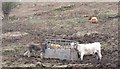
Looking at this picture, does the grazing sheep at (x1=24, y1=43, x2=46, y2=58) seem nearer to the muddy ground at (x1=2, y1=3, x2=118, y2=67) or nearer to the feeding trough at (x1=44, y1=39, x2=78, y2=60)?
the muddy ground at (x1=2, y1=3, x2=118, y2=67)

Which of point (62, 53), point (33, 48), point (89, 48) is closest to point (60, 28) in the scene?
point (33, 48)

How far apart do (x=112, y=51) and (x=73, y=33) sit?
211cm

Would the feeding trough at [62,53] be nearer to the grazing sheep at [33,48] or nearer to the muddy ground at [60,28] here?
the muddy ground at [60,28]

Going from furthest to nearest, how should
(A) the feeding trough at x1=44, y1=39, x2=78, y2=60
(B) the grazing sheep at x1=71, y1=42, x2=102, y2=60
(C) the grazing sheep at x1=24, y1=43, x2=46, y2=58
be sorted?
(C) the grazing sheep at x1=24, y1=43, x2=46, y2=58 → (A) the feeding trough at x1=44, y1=39, x2=78, y2=60 → (B) the grazing sheep at x1=71, y1=42, x2=102, y2=60

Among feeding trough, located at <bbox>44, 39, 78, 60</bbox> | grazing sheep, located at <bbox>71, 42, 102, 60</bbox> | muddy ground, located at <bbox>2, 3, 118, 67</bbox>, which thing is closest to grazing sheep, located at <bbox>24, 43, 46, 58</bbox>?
muddy ground, located at <bbox>2, 3, 118, 67</bbox>

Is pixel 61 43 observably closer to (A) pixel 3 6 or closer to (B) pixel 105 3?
(A) pixel 3 6

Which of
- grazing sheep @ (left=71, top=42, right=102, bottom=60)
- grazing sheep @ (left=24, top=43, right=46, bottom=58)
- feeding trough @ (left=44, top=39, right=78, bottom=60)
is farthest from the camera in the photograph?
grazing sheep @ (left=24, top=43, right=46, bottom=58)

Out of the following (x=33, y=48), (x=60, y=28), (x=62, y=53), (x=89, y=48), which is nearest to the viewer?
(x=89, y=48)

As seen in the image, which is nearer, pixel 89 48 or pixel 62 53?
pixel 89 48

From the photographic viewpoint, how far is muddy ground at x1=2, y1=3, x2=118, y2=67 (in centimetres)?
1045

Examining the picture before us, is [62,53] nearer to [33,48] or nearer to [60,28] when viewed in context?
[33,48]

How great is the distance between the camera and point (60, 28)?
1336 cm

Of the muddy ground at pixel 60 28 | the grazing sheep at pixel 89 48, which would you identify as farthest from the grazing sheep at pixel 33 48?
the grazing sheep at pixel 89 48

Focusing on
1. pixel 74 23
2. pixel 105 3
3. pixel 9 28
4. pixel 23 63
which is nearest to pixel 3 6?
pixel 9 28
